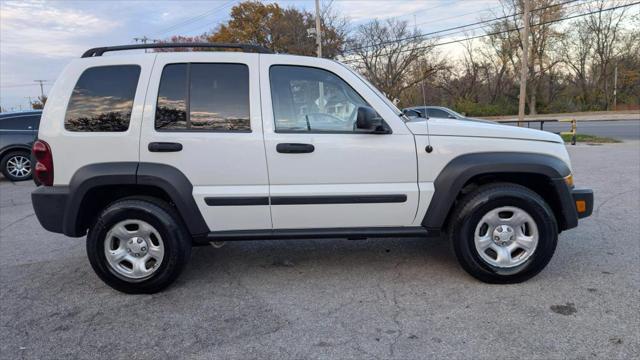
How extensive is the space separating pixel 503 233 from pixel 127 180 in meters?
3.03

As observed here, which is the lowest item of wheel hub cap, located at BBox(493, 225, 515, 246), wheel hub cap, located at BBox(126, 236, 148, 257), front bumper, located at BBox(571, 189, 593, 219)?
wheel hub cap, located at BBox(493, 225, 515, 246)

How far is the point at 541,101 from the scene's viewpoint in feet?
148

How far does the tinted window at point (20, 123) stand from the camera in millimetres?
10328

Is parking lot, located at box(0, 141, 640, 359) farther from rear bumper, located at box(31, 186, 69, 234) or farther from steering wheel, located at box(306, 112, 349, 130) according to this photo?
steering wheel, located at box(306, 112, 349, 130)

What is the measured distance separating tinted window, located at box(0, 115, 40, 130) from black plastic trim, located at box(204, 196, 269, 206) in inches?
362

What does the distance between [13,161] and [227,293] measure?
9.30 m

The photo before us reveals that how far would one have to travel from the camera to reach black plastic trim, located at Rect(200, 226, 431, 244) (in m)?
3.67

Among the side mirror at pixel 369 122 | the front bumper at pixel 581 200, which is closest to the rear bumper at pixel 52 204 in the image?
the side mirror at pixel 369 122

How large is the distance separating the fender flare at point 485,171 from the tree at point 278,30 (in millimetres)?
32226

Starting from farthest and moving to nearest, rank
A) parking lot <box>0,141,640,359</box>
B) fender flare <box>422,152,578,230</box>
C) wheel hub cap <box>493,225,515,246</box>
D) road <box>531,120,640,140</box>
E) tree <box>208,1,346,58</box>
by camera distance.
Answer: tree <box>208,1,346,58</box> < road <box>531,120,640,140</box> < wheel hub cap <box>493,225,515,246</box> < fender flare <box>422,152,578,230</box> < parking lot <box>0,141,640,359</box>

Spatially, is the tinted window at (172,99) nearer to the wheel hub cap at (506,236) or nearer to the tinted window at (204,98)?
the tinted window at (204,98)

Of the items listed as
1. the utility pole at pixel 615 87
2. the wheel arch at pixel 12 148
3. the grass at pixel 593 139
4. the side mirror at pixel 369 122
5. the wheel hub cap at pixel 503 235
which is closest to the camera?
the side mirror at pixel 369 122

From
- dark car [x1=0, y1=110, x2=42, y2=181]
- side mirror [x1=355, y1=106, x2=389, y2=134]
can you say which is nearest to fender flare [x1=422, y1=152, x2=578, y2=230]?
side mirror [x1=355, y1=106, x2=389, y2=134]

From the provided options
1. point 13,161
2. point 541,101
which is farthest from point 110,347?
point 541,101
